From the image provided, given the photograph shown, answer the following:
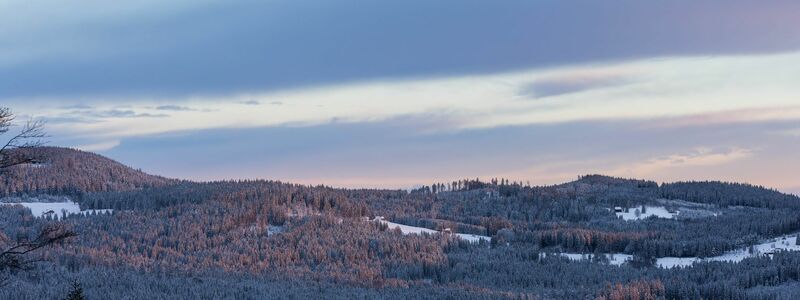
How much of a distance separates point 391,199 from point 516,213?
16.4 metres

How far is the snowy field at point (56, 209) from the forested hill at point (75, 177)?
4.18 meters

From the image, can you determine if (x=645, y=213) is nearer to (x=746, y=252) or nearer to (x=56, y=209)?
(x=746, y=252)

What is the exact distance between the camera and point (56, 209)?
4562 inches

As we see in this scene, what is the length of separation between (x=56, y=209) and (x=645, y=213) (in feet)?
238

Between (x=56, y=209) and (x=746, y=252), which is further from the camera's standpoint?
(x=56, y=209)

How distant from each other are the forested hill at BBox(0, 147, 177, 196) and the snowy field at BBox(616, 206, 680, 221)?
66.2 meters

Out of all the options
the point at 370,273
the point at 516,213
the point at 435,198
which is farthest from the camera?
the point at 435,198

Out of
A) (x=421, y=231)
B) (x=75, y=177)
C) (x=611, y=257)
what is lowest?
(x=611, y=257)

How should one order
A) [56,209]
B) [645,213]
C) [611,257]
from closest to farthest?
[611,257]
[56,209]
[645,213]

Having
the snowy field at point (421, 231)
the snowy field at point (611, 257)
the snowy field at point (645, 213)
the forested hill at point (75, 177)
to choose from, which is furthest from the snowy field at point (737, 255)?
the forested hill at point (75, 177)

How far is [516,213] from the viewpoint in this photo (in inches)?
5177

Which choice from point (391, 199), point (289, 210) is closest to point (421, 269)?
point (289, 210)

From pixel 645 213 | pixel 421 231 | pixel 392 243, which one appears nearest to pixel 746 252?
pixel 392 243

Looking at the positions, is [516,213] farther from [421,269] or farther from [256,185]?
[421,269]
